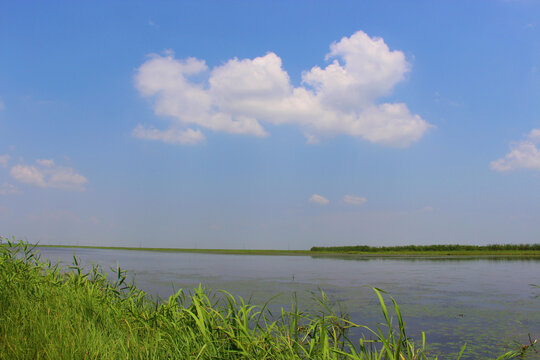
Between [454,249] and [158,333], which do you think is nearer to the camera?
[158,333]

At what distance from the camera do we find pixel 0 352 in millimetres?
3062

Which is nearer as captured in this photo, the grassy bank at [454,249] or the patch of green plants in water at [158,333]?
the patch of green plants in water at [158,333]

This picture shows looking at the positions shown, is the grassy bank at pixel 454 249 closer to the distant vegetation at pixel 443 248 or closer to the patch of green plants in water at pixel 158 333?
the distant vegetation at pixel 443 248

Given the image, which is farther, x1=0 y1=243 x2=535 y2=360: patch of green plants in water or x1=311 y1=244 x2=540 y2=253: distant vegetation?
x1=311 y1=244 x2=540 y2=253: distant vegetation

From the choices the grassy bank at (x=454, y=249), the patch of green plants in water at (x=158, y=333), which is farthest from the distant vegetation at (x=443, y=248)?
the patch of green plants in water at (x=158, y=333)

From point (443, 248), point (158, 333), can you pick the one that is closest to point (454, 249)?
point (443, 248)

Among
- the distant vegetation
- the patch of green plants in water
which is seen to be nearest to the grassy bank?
the distant vegetation

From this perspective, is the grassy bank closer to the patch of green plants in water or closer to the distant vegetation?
the distant vegetation

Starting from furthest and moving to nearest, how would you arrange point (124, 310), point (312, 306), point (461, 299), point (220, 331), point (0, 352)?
point (461, 299), point (312, 306), point (124, 310), point (220, 331), point (0, 352)

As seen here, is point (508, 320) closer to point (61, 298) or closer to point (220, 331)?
point (220, 331)

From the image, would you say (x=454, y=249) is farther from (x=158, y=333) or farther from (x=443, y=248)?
(x=158, y=333)

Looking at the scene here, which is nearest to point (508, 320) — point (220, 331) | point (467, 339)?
point (467, 339)

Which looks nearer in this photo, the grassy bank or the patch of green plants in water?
the patch of green plants in water

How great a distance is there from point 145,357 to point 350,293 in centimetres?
948
